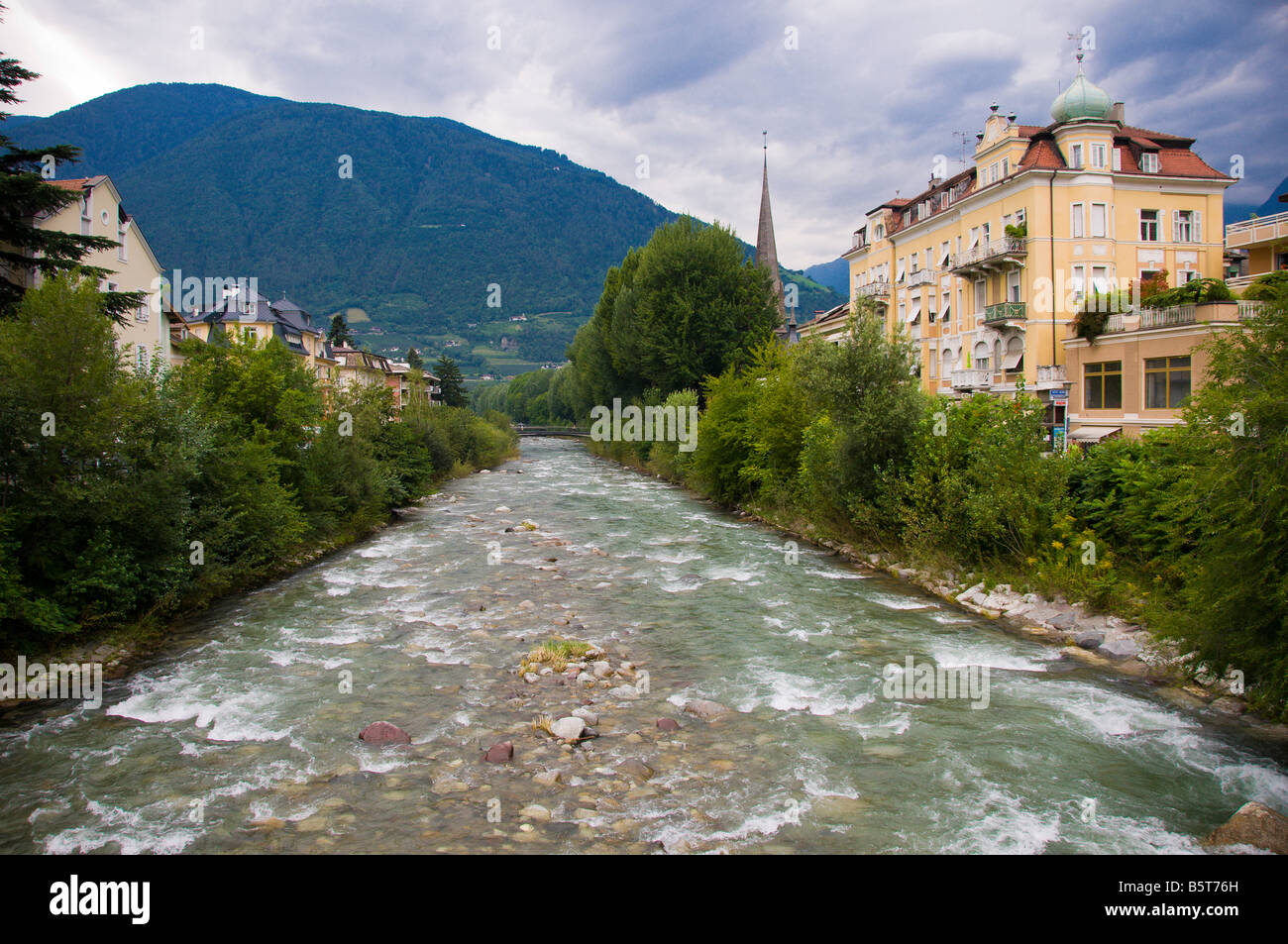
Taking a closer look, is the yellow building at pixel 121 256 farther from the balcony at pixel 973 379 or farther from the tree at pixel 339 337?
the tree at pixel 339 337

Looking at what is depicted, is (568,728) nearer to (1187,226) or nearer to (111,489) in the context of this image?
(111,489)

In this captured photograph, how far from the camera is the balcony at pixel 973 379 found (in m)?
43.9

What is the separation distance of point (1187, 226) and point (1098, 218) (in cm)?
598

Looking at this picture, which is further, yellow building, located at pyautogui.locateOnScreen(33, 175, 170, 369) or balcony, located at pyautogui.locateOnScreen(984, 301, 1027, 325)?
balcony, located at pyautogui.locateOnScreen(984, 301, 1027, 325)

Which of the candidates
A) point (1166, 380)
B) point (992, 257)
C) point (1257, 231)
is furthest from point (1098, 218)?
point (1166, 380)

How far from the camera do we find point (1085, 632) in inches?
578

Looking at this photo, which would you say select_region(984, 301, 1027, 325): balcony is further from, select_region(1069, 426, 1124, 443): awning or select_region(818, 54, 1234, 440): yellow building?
select_region(1069, 426, 1124, 443): awning

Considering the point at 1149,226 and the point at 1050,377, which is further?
the point at 1149,226

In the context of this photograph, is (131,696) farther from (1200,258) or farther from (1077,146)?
(1200,258)

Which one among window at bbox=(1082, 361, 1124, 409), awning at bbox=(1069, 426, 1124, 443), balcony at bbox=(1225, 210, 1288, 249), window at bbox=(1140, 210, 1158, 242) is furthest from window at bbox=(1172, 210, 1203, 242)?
awning at bbox=(1069, 426, 1124, 443)

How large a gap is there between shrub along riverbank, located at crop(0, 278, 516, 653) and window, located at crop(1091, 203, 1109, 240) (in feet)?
132

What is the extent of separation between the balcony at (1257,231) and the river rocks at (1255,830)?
44.7 metres

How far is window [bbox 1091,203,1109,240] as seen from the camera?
40.5m
